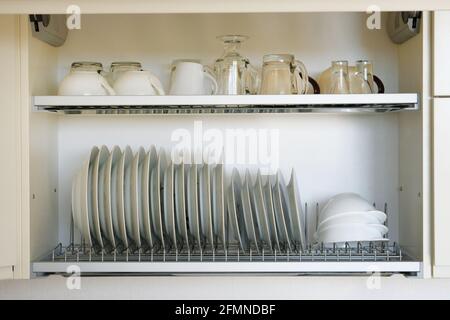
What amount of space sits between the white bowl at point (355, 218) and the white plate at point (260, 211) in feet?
0.37

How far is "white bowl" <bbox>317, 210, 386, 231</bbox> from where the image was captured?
1.39 metres

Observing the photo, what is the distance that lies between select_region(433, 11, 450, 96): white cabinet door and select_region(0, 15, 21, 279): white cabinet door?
2.46 feet

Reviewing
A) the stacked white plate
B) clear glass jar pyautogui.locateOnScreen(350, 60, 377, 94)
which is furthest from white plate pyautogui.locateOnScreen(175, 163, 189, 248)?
clear glass jar pyautogui.locateOnScreen(350, 60, 377, 94)

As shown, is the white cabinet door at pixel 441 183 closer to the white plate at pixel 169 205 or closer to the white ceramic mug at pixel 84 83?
the white plate at pixel 169 205

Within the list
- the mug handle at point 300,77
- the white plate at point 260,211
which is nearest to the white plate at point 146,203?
the white plate at point 260,211

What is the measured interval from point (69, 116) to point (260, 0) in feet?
1.82

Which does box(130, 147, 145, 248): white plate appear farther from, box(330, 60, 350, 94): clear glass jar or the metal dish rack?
box(330, 60, 350, 94): clear glass jar

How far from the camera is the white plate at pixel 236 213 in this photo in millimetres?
1407

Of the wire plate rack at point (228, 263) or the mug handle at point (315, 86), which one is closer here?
the wire plate rack at point (228, 263)

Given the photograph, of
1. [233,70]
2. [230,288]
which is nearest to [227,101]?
[233,70]

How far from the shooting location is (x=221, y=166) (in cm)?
143

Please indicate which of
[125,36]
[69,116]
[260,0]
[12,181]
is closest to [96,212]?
[12,181]
